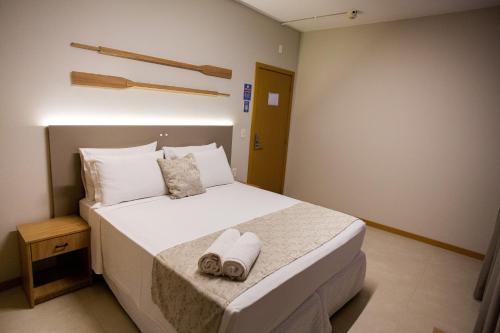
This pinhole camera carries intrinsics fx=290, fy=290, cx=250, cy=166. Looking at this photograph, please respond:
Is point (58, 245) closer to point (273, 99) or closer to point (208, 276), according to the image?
point (208, 276)

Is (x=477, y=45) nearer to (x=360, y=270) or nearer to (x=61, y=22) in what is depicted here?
(x=360, y=270)

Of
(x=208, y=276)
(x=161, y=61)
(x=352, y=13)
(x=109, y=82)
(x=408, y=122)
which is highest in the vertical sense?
(x=352, y=13)

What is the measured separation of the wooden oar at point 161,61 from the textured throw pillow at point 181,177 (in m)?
0.94

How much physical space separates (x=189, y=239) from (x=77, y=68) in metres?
1.63

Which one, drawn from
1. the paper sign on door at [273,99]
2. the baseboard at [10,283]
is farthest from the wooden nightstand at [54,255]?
the paper sign on door at [273,99]

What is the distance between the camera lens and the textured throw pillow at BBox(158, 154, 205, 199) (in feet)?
8.28

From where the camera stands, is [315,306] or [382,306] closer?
[315,306]

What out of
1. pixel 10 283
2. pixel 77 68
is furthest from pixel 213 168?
pixel 10 283

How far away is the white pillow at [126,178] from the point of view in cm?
221

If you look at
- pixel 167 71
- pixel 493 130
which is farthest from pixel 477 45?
pixel 167 71

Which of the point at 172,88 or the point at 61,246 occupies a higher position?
the point at 172,88

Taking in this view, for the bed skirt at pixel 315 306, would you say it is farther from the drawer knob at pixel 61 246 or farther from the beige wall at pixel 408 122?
the beige wall at pixel 408 122

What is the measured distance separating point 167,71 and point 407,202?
10.5 feet

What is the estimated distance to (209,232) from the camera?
75.4 inches
